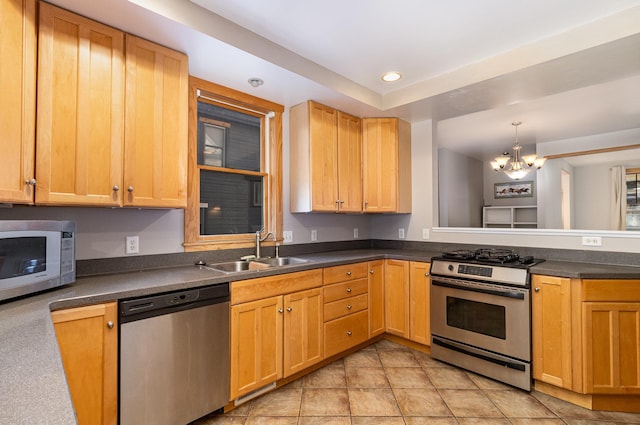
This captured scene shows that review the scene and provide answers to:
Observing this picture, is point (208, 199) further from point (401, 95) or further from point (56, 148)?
point (401, 95)

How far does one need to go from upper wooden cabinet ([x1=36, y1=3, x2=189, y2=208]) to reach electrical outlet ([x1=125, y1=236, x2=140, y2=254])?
0.38 metres

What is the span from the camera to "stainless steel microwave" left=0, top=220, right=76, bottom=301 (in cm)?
139

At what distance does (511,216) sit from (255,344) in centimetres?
635

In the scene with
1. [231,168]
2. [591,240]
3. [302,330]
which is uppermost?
[231,168]

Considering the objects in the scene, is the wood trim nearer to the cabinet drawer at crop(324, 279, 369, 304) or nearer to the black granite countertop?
the black granite countertop

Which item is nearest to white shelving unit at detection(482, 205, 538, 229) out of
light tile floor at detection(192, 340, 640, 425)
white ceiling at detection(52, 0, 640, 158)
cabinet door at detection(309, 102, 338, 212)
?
white ceiling at detection(52, 0, 640, 158)

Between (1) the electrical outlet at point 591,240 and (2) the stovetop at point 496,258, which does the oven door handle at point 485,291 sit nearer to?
(2) the stovetop at point 496,258

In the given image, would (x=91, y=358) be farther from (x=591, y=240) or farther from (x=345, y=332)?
(x=591, y=240)

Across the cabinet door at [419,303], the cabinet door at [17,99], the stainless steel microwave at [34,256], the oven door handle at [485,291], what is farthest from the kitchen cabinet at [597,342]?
the cabinet door at [17,99]

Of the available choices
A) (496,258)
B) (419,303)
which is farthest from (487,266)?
(419,303)

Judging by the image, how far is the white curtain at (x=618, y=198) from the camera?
16.2ft

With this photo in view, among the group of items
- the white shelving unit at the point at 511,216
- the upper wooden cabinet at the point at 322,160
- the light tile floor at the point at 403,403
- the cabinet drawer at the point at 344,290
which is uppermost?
the upper wooden cabinet at the point at 322,160

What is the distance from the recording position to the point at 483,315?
2.54 meters

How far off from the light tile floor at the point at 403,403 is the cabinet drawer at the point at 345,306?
45cm
